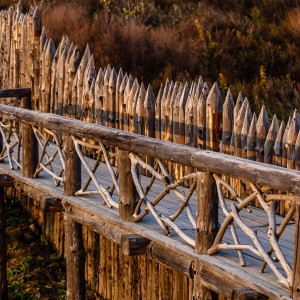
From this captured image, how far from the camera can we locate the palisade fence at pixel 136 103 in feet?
21.4

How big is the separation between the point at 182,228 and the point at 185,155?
734 millimetres

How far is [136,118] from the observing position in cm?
812

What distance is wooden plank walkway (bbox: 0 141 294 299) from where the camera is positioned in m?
4.56

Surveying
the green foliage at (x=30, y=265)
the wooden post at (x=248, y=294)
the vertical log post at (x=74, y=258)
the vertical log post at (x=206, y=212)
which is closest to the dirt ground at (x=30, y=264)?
the green foliage at (x=30, y=265)

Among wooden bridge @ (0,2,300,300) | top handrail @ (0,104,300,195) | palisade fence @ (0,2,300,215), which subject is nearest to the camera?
top handrail @ (0,104,300,195)

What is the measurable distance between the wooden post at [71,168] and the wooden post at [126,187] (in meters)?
0.93

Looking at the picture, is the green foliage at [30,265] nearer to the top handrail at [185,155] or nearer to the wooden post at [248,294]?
the top handrail at [185,155]

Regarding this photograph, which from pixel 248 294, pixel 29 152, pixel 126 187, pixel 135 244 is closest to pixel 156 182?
pixel 29 152

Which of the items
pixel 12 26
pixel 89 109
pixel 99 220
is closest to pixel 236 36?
pixel 12 26

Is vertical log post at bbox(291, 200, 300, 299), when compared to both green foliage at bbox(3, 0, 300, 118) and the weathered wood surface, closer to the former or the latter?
the weathered wood surface

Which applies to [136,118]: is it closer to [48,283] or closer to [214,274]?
[48,283]

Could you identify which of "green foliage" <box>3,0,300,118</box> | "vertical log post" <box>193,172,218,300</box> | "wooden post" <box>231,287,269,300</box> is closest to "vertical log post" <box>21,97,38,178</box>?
"vertical log post" <box>193,172,218,300</box>

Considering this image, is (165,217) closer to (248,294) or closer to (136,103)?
(248,294)

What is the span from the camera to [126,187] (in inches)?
230
